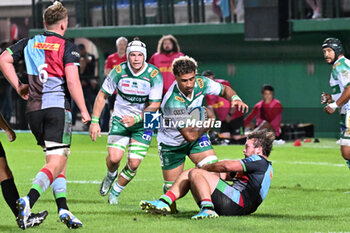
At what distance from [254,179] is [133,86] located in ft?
9.24

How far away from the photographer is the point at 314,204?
11.6 m

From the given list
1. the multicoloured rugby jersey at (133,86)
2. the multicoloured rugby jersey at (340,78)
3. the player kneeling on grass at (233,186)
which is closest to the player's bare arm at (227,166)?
the player kneeling on grass at (233,186)

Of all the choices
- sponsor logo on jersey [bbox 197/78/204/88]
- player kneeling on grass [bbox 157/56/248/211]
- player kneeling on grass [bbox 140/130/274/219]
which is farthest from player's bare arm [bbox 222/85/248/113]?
player kneeling on grass [bbox 140/130/274/219]

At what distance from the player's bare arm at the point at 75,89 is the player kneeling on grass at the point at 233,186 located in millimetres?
1327

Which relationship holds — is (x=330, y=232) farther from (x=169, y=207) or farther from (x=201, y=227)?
(x=169, y=207)

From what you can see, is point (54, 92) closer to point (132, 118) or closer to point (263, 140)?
point (263, 140)

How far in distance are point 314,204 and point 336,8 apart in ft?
38.8

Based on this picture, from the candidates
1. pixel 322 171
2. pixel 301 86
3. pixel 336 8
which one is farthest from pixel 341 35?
pixel 322 171

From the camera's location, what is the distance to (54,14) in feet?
30.0

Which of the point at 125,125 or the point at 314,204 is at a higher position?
the point at 125,125

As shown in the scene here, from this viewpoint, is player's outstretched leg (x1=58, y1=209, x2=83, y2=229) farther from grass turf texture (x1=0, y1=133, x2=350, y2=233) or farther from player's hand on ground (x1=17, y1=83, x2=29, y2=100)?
player's hand on ground (x1=17, y1=83, x2=29, y2=100)

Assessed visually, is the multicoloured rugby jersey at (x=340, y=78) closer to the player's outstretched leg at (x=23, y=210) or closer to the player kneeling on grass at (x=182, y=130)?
the player kneeling on grass at (x=182, y=130)

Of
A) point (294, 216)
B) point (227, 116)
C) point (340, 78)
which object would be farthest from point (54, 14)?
point (227, 116)

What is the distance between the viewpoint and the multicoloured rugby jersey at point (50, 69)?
9.14 m
